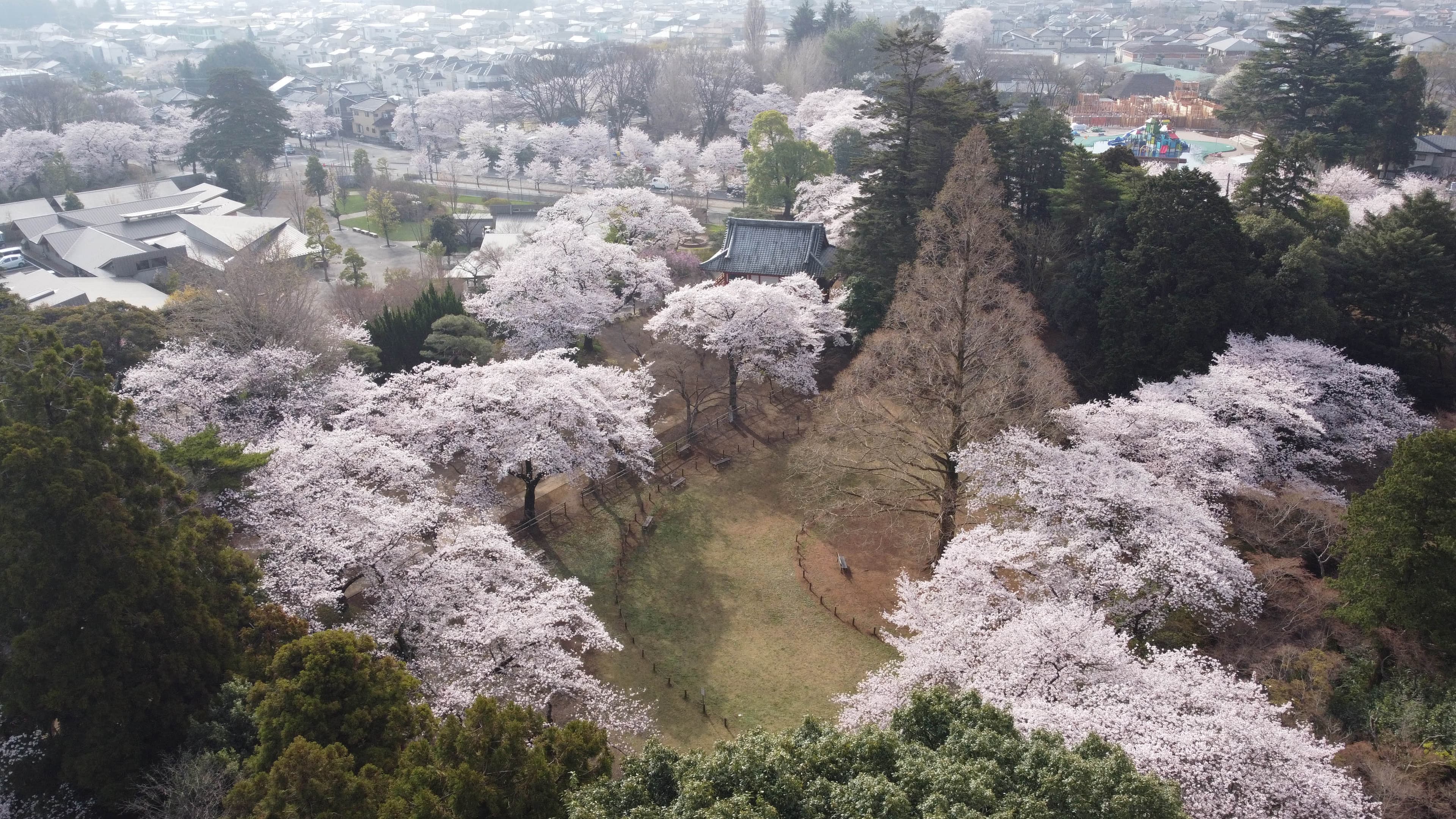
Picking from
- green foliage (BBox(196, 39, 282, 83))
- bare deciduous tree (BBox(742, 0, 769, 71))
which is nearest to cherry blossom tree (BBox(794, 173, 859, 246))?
bare deciduous tree (BBox(742, 0, 769, 71))

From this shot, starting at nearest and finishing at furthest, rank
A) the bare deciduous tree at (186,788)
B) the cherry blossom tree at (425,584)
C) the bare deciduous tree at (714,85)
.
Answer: the bare deciduous tree at (186,788) → the cherry blossom tree at (425,584) → the bare deciduous tree at (714,85)

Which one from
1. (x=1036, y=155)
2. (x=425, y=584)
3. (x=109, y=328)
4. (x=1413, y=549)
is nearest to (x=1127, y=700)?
(x=1413, y=549)

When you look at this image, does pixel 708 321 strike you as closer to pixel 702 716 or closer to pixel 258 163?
pixel 702 716

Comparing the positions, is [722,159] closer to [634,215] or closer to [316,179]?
[634,215]

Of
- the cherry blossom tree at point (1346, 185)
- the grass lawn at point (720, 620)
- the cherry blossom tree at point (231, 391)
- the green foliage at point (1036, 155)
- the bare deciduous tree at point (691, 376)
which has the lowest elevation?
the grass lawn at point (720, 620)

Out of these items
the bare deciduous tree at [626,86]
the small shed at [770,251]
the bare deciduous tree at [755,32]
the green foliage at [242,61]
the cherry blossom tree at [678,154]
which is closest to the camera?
the small shed at [770,251]

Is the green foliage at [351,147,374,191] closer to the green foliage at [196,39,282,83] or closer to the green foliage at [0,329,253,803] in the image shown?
the green foliage at [196,39,282,83]

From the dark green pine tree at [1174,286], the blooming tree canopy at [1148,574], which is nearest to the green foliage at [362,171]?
the dark green pine tree at [1174,286]

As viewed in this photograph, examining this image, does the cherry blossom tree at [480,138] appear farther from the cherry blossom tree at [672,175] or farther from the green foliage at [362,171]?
the cherry blossom tree at [672,175]
